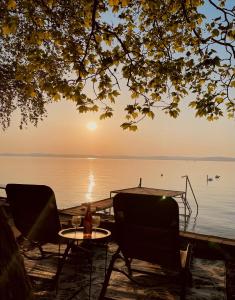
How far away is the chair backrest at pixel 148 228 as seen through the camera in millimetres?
4449

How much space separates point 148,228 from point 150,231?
0.16 feet

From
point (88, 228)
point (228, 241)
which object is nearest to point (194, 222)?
point (228, 241)

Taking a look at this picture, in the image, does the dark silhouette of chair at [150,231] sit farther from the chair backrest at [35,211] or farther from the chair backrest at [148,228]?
the chair backrest at [35,211]

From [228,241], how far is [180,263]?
273 cm

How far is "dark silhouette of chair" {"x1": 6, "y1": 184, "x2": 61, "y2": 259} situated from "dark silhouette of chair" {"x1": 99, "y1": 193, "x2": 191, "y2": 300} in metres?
1.20

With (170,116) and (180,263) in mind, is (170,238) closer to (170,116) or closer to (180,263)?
(180,263)

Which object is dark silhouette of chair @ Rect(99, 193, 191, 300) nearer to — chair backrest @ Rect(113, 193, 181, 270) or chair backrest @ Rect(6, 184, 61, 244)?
chair backrest @ Rect(113, 193, 181, 270)

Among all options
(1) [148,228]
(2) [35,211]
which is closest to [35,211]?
(2) [35,211]

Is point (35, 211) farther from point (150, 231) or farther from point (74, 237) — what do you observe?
point (150, 231)

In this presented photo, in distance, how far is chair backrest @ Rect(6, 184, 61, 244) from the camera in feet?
18.0

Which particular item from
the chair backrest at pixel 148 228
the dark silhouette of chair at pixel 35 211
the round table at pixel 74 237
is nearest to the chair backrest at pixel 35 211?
the dark silhouette of chair at pixel 35 211

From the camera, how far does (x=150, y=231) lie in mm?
4660

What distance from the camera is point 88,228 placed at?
5332 millimetres

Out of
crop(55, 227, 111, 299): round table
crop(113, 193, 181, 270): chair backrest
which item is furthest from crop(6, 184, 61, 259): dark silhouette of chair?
crop(113, 193, 181, 270): chair backrest
